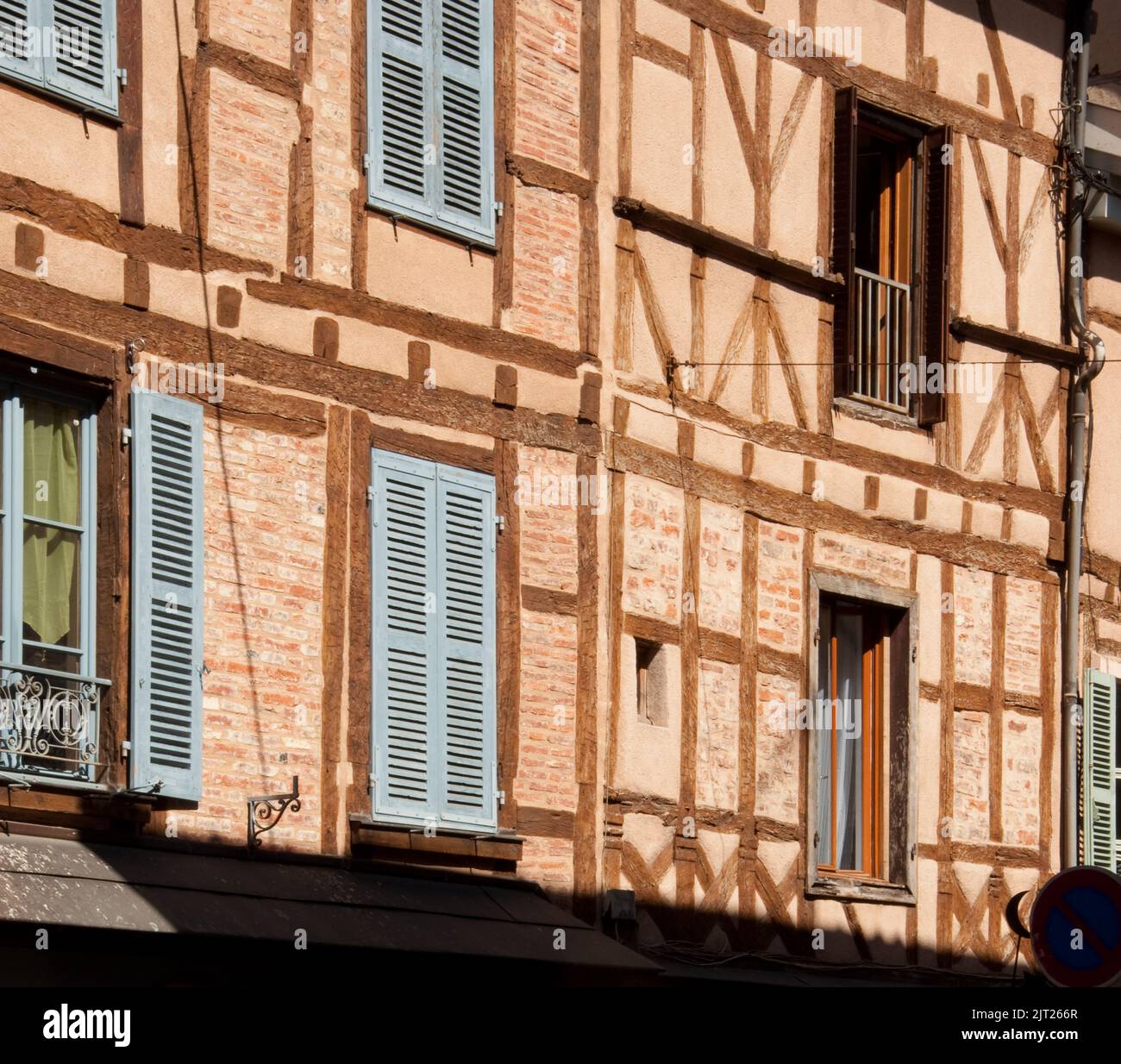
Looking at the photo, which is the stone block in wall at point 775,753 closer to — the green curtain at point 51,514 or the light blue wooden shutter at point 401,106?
the light blue wooden shutter at point 401,106

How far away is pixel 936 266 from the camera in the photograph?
1680 cm

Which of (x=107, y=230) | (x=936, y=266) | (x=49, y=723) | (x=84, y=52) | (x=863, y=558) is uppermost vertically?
(x=936, y=266)

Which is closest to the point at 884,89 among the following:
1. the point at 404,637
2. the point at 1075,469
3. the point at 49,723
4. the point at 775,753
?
the point at 1075,469

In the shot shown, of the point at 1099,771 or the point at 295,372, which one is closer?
the point at 295,372

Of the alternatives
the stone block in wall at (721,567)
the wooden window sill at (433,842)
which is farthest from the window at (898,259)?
the wooden window sill at (433,842)

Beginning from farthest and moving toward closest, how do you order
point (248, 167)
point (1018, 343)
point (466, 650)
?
point (1018, 343) < point (466, 650) < point (248, 167)

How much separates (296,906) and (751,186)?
5439mm

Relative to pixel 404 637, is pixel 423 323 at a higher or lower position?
higher

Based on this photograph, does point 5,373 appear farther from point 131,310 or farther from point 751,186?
point 751,186

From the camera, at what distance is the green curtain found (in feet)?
38.7

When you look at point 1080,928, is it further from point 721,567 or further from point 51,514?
point 51,514

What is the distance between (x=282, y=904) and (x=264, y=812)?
20.2 inches

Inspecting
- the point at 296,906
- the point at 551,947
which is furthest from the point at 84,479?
the point at 551,947

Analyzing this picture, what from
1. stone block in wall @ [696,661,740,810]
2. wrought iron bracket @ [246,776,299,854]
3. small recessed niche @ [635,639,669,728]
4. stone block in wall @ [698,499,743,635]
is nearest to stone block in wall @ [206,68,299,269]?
wrought iron bracket @ [246,776,299,854]
